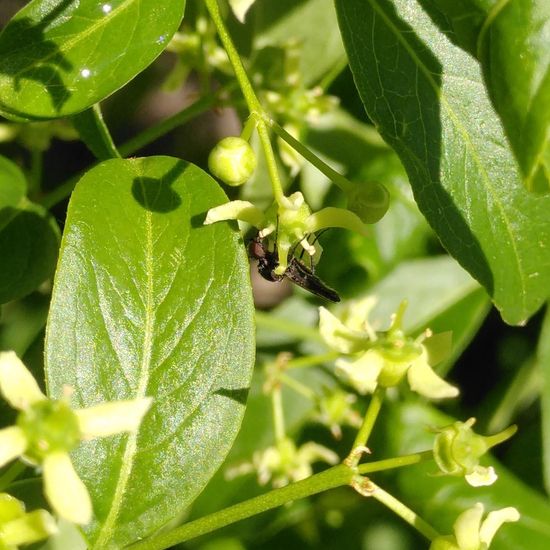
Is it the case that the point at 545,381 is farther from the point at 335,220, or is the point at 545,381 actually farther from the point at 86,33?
the point at 86,33

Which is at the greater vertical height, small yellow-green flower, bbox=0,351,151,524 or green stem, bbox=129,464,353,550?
small yellow-green flower, bbox=0,351,151,524

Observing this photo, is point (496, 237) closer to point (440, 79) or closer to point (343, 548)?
point (440, 79)

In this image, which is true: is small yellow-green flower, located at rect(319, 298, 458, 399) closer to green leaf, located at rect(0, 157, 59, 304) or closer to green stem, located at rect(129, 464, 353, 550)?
green stem, located at rect(129, 464, 353, 550)

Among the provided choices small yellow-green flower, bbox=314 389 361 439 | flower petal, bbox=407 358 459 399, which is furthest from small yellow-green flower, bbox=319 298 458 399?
small yellow-green flower, bbox=314 389 361 439

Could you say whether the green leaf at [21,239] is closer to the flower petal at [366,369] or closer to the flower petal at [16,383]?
the flower petal at [16,383]

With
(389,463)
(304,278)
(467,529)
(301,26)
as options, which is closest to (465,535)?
(467,529)

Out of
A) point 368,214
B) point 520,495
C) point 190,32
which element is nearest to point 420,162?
point 368,214

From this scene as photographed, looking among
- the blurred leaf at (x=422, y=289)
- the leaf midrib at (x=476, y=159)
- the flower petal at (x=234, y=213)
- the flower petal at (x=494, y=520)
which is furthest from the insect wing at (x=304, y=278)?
the blurred leaf at (x=422, y=289)
